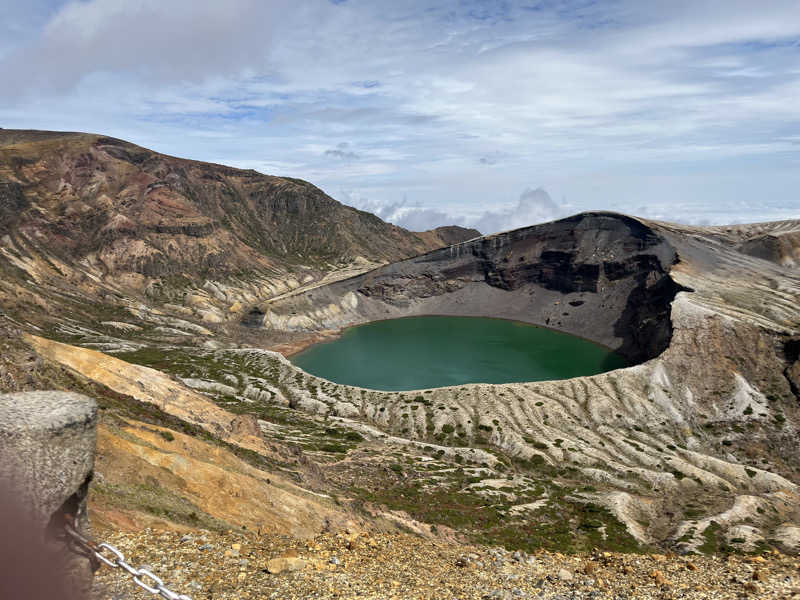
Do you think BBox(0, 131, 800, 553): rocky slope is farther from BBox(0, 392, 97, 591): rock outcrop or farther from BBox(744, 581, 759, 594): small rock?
BBox(744, 581, 759, 594): small rock

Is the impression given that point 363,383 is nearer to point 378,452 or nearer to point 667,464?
point 378,452

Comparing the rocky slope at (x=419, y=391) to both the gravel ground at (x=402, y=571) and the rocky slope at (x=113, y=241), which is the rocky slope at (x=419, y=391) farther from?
the gravel ground at (x=402, y=571)

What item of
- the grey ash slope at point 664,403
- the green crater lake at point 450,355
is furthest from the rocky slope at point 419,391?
the green crater lake at point 450,355

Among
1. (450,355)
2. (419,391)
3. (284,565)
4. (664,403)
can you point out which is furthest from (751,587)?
(450,355)

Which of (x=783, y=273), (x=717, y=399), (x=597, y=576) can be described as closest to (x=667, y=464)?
(x=717, y=399)

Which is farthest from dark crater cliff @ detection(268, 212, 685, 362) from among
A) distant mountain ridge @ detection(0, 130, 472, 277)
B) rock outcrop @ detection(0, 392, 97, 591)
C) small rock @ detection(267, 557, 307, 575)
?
rock outcrop @ detection(0, 392, 97, 591)

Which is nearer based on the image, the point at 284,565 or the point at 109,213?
the point at 284,565

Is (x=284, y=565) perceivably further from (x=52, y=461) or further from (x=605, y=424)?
(x=605, y=424)
